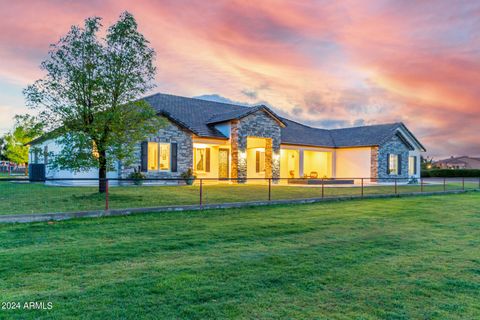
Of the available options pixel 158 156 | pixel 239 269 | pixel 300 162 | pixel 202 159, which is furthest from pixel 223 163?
pixel 239 269

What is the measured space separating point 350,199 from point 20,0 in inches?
591

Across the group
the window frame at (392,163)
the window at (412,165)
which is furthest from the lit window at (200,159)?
the window at (412,165)

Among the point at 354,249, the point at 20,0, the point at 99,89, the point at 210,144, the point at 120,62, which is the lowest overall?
the point at 354,249

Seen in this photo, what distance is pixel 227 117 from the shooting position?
844 inches

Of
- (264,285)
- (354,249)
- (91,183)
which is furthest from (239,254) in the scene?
(91,183)

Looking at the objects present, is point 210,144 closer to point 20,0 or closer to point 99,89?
point 99,89

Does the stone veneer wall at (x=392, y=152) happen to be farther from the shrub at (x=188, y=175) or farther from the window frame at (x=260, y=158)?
the shrub at (x=188, y=175)

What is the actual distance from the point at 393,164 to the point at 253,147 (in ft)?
39.8

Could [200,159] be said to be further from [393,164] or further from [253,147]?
[393,164]

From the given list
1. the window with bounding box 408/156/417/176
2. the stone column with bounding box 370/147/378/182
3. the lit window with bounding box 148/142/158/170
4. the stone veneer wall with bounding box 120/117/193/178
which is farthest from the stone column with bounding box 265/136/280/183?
the window with bounding box 408/156/417/176

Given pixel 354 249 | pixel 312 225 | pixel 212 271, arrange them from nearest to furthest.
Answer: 1. pixel 212 271
2. pixel 354 249
3. pixel 312 225

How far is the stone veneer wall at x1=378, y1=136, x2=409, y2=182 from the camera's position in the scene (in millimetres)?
26234

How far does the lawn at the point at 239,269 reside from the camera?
3492 mm

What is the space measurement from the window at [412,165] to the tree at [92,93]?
24.5m
